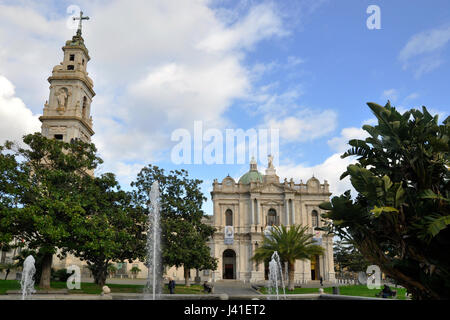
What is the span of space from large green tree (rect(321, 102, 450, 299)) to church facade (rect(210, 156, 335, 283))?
43.1 meters

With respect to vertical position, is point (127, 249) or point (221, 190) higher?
point (221, 190)

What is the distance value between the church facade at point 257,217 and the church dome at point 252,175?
4.78 m

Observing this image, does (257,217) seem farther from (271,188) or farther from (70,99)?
(70,99)

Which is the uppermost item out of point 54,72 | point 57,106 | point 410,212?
point 54,72

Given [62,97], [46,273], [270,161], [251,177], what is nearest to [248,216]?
[251,177]

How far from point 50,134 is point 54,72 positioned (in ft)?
24.4

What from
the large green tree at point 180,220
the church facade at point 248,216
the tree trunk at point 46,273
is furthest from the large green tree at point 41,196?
the church facade at point 248,216

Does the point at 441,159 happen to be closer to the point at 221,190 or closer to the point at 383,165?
the point at 383,165

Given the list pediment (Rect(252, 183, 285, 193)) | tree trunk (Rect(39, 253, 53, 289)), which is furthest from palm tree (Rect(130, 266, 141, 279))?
tree trunk (Rect(39, 253, 53, 289))

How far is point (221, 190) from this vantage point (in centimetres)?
5734

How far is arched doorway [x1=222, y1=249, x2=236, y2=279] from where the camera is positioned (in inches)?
2166

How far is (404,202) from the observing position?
32.2ft
